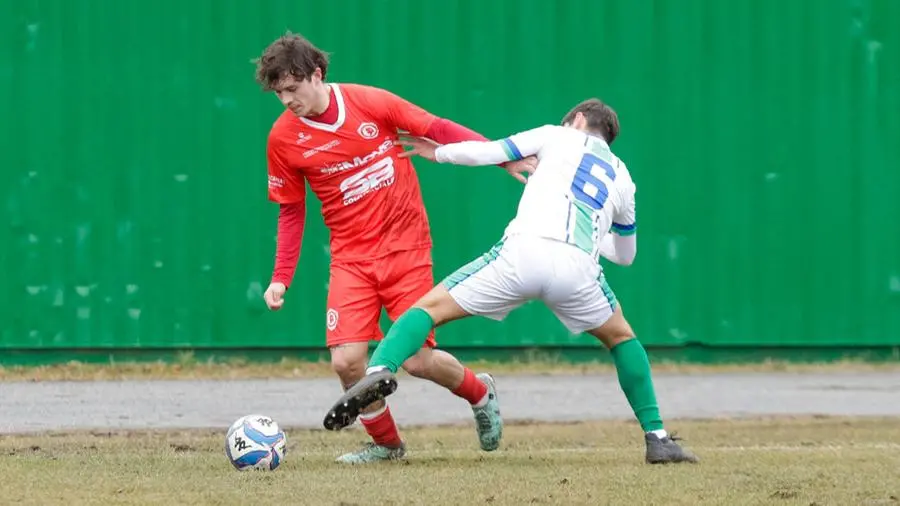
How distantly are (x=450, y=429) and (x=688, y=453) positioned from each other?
2514 mm

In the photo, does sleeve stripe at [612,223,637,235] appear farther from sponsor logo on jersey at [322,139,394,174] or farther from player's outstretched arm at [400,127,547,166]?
sponsor logo on jersey at [322,139,394,174]

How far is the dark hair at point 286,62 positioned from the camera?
7934 millimetres

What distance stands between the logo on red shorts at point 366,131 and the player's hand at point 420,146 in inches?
6.8

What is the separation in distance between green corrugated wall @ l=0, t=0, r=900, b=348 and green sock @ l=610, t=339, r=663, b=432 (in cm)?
539

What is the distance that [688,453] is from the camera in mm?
8078

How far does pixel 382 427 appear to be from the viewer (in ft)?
27.4

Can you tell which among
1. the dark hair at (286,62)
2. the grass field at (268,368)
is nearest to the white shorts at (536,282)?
the dark hair at (286,62)

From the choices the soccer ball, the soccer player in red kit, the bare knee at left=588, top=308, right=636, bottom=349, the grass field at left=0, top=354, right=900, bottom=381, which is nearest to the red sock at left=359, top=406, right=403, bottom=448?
the soccer player in red kit

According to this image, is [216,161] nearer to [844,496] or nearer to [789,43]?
[789,43]

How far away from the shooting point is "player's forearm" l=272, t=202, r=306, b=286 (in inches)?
336

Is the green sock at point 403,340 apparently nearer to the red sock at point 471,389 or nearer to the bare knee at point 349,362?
the bare knee at point 349,362

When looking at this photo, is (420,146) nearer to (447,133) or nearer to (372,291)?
(447,133)

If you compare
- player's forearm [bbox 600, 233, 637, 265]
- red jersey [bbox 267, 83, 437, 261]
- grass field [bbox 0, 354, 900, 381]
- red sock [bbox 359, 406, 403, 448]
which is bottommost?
grass field [bbox 0, 354, 900, 381]

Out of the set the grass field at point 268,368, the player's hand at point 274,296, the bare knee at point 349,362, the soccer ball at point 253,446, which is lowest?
the grass field at point 268,368
